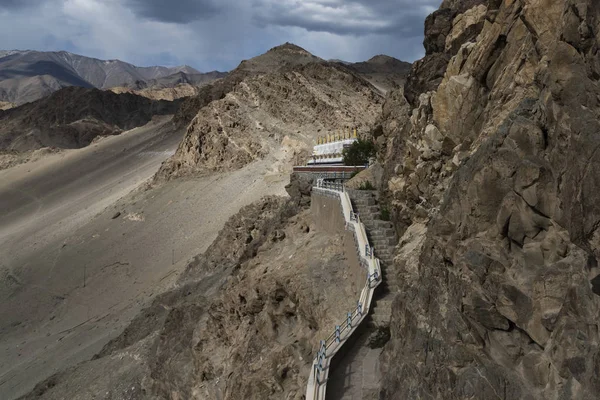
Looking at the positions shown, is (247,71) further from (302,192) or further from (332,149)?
(302,192)

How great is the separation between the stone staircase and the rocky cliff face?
2283 millimetres

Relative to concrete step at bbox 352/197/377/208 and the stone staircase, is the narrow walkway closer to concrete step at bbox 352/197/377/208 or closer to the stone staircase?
the stone staircase

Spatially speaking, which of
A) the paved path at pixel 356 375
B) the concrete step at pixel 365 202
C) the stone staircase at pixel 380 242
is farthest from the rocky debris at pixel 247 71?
the paved path at pixel 356 375

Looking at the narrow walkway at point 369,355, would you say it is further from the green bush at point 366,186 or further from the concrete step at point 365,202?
the green bush at point 366,186

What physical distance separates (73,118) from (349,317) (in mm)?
114515

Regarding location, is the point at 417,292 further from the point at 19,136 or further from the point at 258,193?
the point at 19,136

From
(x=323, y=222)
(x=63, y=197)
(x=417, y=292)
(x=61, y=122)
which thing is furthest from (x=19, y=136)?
(x=417, y=292)

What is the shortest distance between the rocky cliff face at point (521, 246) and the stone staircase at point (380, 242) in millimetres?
2283

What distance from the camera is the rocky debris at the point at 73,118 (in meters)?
101

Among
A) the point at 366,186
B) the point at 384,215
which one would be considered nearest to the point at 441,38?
the point at 384,215

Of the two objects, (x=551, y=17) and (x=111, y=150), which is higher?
(x=551, y=17)

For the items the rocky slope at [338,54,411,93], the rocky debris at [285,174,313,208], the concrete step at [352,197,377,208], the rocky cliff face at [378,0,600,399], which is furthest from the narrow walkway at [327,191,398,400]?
the rocky slope at [338,54,411,93]

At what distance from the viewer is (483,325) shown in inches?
279

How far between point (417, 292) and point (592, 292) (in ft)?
12.0
